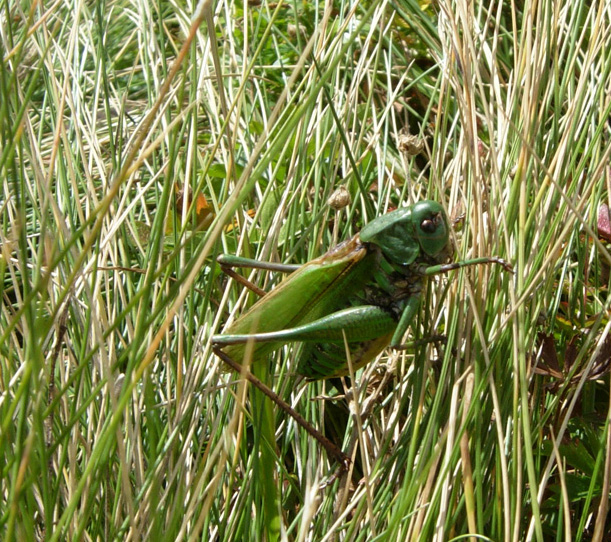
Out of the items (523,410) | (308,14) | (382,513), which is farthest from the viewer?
(308,14)

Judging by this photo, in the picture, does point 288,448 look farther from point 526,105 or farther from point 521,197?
point 526,105

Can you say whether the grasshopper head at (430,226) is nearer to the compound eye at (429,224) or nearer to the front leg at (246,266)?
the compound eye at (429,224)

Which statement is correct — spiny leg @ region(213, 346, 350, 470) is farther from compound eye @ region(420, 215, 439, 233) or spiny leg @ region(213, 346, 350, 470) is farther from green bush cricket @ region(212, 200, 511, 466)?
compound eye @ region(420, 215, 439, 233)

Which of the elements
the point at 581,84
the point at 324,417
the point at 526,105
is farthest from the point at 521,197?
the point at 324,417

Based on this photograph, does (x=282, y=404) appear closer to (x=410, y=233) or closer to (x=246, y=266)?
(x=246, y=266)

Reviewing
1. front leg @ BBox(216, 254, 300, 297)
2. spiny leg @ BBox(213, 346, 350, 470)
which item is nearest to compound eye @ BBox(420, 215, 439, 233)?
front leg @ BBox(216, 254, 300, 297)

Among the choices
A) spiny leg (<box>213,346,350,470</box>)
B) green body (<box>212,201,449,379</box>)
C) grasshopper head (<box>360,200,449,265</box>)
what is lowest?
spiny leg (<box>213,346,350,470</box>)

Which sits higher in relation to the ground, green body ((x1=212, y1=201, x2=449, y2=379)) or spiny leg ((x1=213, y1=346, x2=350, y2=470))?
green body ((x1=212, y1=201, x2=449, y2=379))

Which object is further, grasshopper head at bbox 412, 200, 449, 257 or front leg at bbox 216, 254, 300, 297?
front leg at bbox 216, 254, 300, 297
